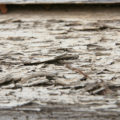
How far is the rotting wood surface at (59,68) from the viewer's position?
1.35m

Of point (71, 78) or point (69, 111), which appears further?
point (71, 78)

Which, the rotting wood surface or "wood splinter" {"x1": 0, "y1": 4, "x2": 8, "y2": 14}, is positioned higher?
"wood splinter" {"x1": 0, "y1": 4, "x2": 8, "y2": 14}

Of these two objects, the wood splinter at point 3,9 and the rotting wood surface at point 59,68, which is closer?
the rotting wood surface at point 59,68

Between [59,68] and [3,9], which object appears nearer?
[59,68]

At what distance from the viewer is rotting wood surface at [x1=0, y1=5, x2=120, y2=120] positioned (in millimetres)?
1354

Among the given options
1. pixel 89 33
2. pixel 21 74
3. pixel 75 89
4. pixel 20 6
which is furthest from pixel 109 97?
pixel 20 6

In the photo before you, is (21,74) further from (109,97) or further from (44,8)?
(44,8)

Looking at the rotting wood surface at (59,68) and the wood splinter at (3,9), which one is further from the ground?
the wood splinter at (3,9)

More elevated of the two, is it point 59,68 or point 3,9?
point 3,9

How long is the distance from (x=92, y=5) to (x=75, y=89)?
1.08 metres

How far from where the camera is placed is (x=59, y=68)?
5.40 ft

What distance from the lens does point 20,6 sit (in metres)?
2.32

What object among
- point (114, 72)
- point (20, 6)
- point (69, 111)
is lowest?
point (69, 111)

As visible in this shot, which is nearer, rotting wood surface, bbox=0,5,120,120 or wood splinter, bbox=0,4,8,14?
rotting wood surface, bbox=0,5,120,120
